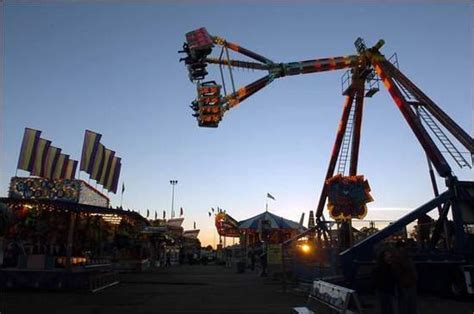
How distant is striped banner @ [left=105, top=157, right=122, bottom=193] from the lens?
29344 millimetres

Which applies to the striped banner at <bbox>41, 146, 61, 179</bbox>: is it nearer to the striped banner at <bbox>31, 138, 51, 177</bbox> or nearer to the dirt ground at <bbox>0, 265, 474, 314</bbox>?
the striped banner at <bbox>31, 138, 51, 177</bbox>

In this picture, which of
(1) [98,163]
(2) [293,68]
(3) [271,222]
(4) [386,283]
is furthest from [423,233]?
(3) [271,222]

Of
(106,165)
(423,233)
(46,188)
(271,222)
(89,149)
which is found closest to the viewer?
(423,233)

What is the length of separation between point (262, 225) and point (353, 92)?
14.5 meters

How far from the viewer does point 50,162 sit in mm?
26906

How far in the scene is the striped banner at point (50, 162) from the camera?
26.6 meters

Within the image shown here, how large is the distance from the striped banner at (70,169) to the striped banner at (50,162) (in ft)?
3.65

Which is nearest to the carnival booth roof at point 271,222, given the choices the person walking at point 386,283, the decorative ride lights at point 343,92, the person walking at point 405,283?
the decorative ride lights at point 343,92

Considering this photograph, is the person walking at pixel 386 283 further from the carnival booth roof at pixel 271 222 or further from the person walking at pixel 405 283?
the carnival booth roof at pixel 271 222

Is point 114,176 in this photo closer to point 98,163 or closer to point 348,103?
point 98,163

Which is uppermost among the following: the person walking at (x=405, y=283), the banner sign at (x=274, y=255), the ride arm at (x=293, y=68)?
the ride arm at (x=293, y=68)

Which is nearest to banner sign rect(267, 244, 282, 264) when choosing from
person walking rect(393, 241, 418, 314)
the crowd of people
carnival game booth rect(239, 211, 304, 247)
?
the crowd of people

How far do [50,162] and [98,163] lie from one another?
2.78 m

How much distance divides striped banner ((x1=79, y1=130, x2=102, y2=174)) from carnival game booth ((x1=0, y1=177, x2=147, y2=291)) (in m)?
0.88
